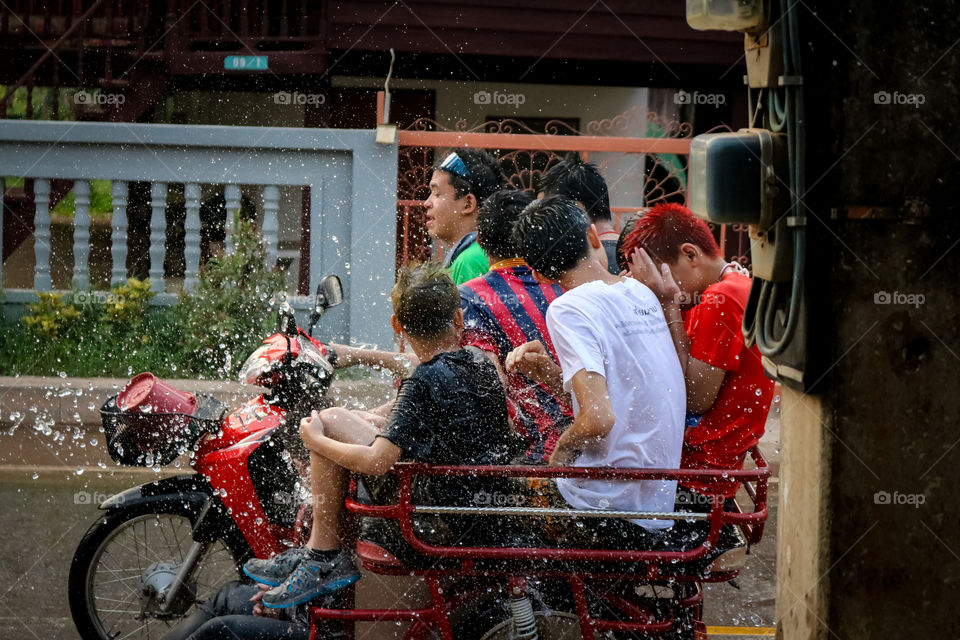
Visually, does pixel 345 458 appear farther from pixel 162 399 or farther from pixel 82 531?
pixel 82 531

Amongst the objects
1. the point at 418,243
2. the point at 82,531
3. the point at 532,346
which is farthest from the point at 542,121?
the point at 532,346

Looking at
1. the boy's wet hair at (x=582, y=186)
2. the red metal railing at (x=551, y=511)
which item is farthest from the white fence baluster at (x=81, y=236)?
the red metal railing at (x=551, y=511)

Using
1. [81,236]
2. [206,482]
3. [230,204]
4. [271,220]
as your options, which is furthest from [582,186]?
[81,236]

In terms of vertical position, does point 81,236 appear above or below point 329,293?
above

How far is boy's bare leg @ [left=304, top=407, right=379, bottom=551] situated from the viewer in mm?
3256

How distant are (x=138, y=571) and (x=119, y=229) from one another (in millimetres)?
4726

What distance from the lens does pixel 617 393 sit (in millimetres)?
3170

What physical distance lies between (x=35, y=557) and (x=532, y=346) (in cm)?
276

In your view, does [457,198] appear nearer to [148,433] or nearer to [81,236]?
[148,433]

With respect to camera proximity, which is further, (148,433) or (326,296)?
(326,296)

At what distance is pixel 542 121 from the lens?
1414 cm

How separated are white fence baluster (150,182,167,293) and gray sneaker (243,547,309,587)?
5.14m

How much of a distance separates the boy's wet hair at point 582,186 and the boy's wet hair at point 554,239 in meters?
1.44

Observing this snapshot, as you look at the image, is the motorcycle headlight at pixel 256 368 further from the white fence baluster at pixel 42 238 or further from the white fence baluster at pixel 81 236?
the white fence baluster at pixel 42 238
